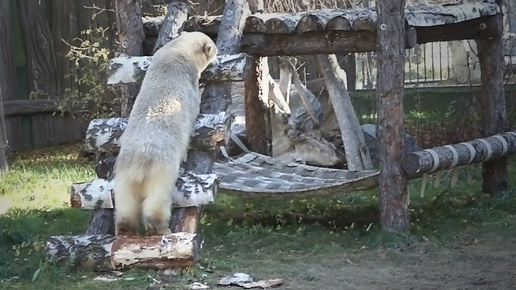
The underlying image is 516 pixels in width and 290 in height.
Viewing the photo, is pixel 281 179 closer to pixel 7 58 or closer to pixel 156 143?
pixel 156 143

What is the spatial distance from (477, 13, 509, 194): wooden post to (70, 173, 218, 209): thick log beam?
317cm

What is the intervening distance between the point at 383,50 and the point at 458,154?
1.00 meters

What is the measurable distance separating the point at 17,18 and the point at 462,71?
5837mm

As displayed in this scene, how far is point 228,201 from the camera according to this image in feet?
26.0

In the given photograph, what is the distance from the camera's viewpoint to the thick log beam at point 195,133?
5508mm

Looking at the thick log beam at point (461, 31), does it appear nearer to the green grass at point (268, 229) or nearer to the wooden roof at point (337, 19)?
the wooden roof at point (337, 19)

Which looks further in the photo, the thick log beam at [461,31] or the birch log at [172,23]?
the thick log beam at [461,31]

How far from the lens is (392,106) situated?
607cm

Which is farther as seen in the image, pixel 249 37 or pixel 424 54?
pixel 424 54

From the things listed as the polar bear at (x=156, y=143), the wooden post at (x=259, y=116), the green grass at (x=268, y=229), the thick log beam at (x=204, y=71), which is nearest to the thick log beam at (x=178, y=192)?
the polar bear at (x=156, y=143)

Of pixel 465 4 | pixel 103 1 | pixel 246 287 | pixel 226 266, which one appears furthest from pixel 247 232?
pixel 103 1

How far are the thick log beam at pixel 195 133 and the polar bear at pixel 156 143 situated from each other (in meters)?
0.09

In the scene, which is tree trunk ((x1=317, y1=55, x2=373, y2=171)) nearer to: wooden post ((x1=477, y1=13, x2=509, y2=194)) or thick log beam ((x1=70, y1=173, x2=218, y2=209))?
wooden post ((x1=477, y1=13, x2=509, y2=194))

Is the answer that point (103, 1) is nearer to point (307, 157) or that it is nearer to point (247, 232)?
point (307, 157)
